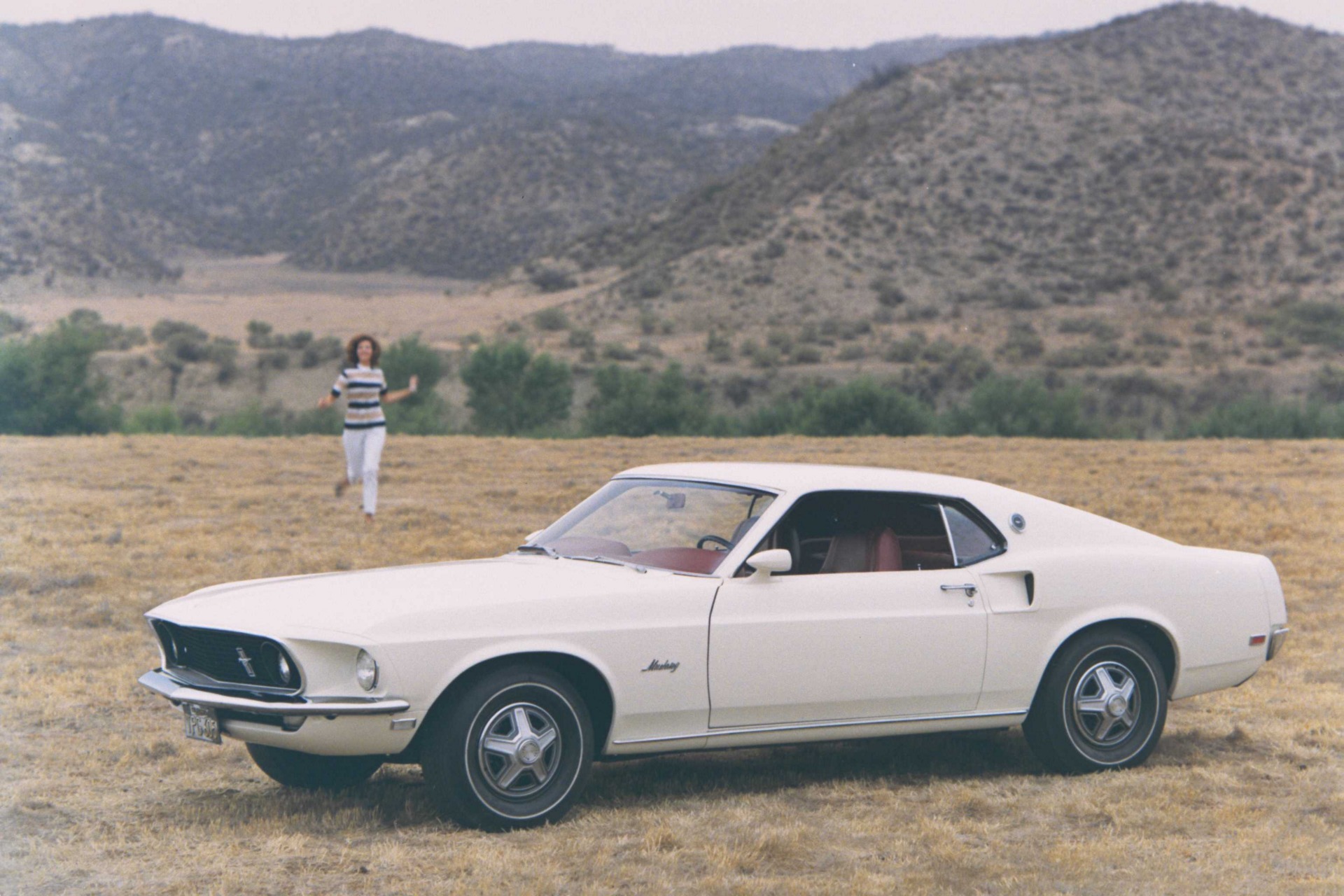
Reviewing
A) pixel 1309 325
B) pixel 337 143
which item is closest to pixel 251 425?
pixel 1309 325

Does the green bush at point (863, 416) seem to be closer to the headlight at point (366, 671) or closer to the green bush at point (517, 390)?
the green bush at point (517, 390)

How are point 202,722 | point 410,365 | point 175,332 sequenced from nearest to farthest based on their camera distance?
point 202,722 → point 410,365 → point 175,332

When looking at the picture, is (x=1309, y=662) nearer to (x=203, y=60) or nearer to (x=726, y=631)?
(x=726, y=631)

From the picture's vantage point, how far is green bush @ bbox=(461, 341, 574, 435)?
37.2 metres

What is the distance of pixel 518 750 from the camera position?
224 inches

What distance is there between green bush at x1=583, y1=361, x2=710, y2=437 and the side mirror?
2712 cm

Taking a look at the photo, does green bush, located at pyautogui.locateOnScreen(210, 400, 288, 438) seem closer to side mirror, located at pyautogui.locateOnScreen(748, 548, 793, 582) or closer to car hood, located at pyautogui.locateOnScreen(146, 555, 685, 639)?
car hood, located at pyautogui.locateOnScreen(146, 555, 685, 639)

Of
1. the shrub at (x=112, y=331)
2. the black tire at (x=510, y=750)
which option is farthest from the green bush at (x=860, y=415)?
the shrub at (x=112, y=331)

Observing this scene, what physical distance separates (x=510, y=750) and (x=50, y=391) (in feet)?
97.0

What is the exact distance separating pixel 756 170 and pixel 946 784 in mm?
70138

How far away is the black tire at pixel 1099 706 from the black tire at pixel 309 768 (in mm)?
3052

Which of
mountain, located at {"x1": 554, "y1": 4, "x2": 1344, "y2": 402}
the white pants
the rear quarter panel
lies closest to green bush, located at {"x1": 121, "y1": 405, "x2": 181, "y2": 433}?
the white pants

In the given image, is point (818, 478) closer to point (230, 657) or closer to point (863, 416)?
point (230, 657)

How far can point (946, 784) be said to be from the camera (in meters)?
6.79
